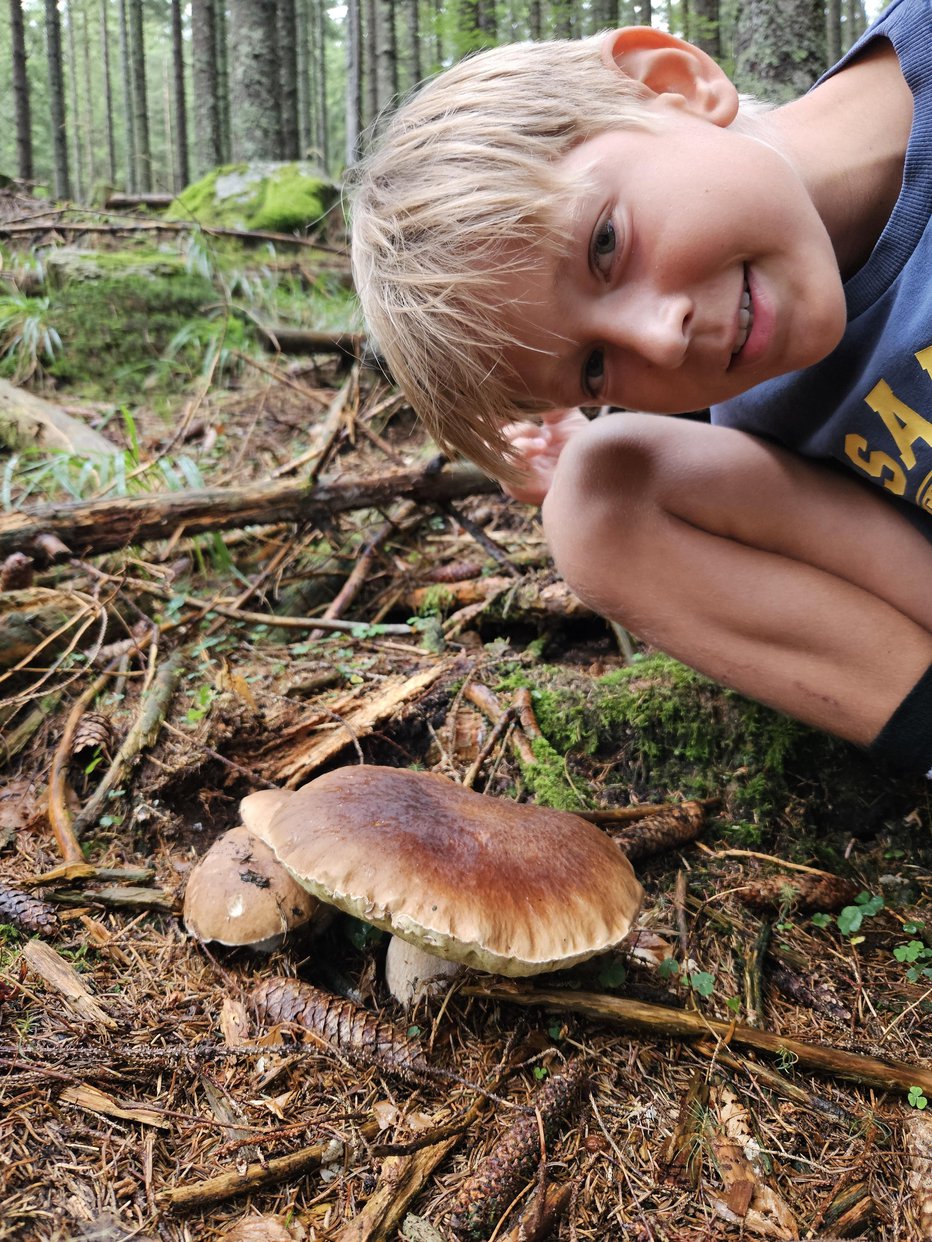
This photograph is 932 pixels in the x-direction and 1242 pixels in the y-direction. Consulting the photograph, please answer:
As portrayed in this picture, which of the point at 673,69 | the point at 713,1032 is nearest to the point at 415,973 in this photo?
the point at 713,1032

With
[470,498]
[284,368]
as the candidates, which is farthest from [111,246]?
[470,498]

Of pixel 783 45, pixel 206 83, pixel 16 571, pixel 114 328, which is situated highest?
pixel 206 83

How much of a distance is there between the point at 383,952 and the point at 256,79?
12.5m

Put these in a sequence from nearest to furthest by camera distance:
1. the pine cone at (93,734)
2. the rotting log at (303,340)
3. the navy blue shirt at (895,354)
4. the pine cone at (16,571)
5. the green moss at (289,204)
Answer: the navy blue shirt at (895,354) → the pine cone at (93,734) → the pine cone at (16,571) → the rotting log at (303,340) → the green moss at (289,204)

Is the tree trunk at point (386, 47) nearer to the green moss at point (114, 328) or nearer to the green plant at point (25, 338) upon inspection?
the green moss at point (114, 328)

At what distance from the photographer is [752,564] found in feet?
6.79

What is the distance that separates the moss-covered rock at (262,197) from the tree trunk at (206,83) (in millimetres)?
4980

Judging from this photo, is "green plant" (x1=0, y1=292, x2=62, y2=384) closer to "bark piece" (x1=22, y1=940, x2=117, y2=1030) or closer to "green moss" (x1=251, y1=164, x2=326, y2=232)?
"green moss" (x1=251, y1=164, x2=326, y2=232)

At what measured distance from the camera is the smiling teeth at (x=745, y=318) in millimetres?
1566

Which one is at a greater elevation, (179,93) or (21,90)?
(179,93)

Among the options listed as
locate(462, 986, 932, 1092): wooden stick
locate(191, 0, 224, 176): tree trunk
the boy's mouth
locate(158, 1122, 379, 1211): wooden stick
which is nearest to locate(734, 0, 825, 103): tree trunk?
the boy's mouth

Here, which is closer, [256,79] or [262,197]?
[262,197]

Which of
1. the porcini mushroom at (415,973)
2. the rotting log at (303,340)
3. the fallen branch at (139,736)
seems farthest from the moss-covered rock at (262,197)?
the porcini mushroom at (415,973)

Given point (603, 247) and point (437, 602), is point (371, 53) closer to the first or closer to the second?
point (437, 602)
